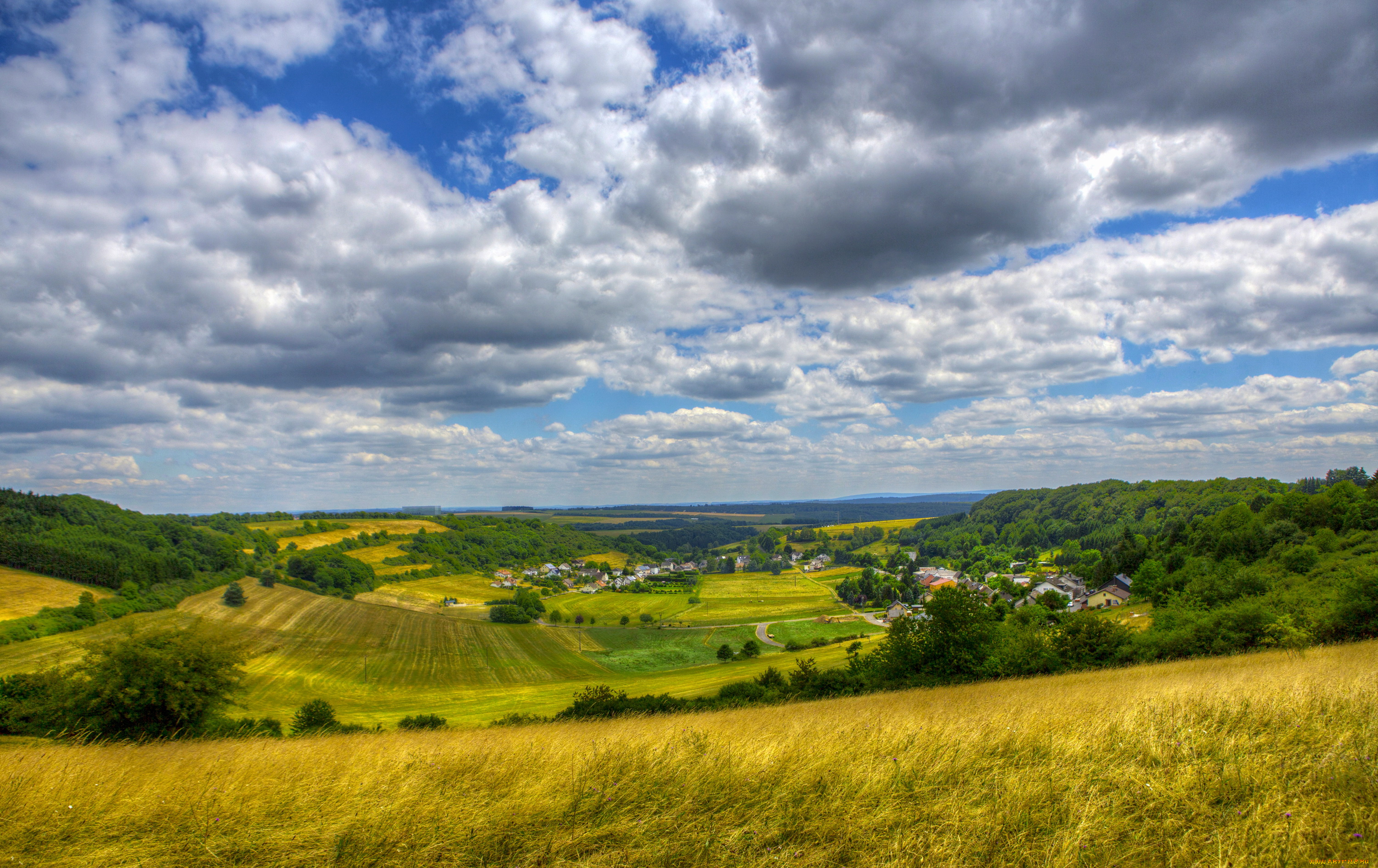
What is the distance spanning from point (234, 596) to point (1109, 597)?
139043 millimetres

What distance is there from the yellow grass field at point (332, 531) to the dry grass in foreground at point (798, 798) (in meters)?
159

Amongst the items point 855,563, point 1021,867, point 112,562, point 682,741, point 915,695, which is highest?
point 1021,867

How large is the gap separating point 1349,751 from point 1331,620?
30542 millimetres

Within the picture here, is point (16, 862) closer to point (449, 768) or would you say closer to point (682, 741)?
point (449, 768)

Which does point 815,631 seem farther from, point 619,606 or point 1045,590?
point 619,606

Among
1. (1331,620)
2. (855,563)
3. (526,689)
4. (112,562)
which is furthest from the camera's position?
(855,563)

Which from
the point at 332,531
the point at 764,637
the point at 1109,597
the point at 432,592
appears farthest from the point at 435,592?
the point at 1109,597

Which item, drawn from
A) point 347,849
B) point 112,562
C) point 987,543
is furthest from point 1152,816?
point 987,543

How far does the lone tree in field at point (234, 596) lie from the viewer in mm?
90500

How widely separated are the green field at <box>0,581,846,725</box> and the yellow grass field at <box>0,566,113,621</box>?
642 cm

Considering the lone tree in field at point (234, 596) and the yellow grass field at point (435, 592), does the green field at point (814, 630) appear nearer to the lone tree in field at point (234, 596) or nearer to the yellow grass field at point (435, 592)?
the yellow grass field at point (435, 592)

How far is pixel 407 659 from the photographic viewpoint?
74438 millimetres

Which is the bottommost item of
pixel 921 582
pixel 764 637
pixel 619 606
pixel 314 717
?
pixel 619 606

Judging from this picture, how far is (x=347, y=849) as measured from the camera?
483 centimetres
